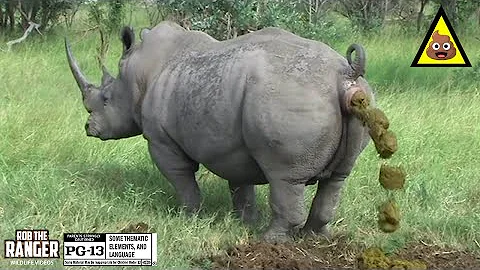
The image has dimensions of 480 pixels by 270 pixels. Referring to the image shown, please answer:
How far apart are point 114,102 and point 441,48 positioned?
536 centimetres

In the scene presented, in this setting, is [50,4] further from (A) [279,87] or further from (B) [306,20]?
(A) [279,87]

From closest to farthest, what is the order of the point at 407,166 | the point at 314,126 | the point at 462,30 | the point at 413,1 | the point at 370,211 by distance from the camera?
the point at 314,126
the point at 370,211
the point at 407,166
the point at 462,30
the point at 413,1

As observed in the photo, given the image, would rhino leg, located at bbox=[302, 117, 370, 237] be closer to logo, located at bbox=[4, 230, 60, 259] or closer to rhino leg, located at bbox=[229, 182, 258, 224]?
rhino leg, located at bbox=[229, 182, 258, 224]

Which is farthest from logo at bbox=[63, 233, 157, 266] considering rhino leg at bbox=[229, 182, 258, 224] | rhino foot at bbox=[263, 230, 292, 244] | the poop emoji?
the poop emoji

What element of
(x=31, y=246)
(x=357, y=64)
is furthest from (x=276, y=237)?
(x=31, y=246)

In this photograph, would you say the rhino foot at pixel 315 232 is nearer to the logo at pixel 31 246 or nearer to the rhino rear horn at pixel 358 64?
the rhino rear horn at pixel 358 64

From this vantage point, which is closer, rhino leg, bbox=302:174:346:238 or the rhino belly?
the rhino belly

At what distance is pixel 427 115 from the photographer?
24.4 feet

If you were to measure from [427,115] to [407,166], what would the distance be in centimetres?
151

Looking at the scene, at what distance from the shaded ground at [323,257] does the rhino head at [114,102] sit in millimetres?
1239

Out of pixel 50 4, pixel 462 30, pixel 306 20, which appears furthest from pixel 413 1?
pixel 50 4

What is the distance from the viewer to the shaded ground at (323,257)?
4.20 metres

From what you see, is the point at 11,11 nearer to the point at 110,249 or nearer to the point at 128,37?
the point at 128,37

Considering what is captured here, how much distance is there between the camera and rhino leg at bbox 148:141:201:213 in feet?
15.6
